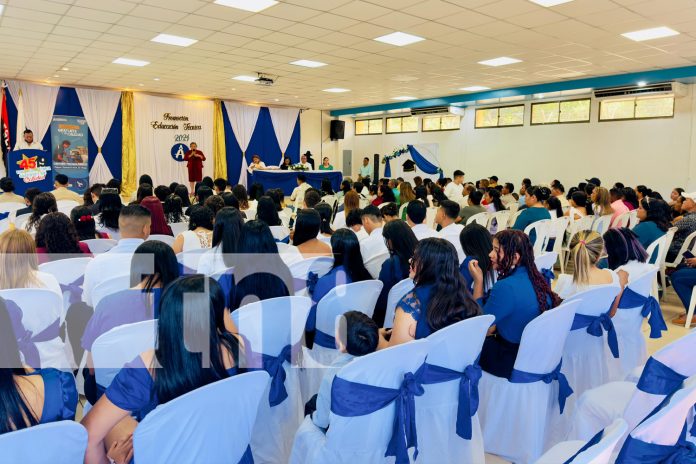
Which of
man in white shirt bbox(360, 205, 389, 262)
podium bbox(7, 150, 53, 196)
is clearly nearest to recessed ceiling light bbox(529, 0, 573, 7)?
man in white shirt bbox(360, 205, 389, 262)

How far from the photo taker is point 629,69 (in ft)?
32.1

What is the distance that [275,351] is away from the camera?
2.36m

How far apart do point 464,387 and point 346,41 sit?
6.69 metres

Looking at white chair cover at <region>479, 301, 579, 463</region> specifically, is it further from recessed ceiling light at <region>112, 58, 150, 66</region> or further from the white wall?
the white wall

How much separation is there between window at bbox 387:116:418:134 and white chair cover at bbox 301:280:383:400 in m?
14.5

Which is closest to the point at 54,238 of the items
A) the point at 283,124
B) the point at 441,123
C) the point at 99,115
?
the point at 99,115

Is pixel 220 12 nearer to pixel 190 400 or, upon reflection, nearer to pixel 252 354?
pixel 252 354

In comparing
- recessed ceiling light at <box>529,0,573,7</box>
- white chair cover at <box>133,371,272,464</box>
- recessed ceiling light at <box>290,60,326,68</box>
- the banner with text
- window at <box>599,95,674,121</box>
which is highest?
recessed ceiling light at <box>290,60,326,68</box>

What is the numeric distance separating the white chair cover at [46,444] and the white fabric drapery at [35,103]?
1370 centimetres

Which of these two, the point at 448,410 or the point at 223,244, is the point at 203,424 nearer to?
the point at 448,410

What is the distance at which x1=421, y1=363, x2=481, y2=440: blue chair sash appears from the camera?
2.09 metres

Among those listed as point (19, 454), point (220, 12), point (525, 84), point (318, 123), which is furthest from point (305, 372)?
point (318, 123)

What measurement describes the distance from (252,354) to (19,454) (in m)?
1.15

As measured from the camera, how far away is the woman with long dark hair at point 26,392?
4.38ft
